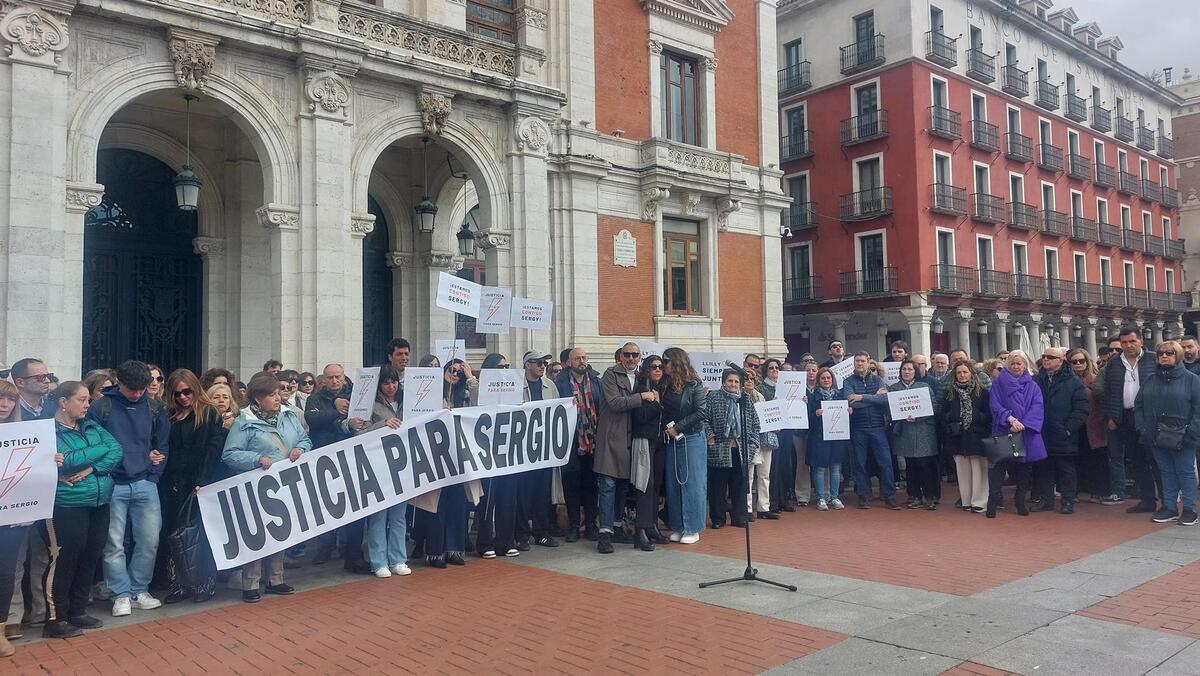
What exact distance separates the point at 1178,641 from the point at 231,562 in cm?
716

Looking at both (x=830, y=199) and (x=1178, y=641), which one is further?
(x=830, y=199)

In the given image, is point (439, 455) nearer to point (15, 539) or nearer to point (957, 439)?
point (15, 539)

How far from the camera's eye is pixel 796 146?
121 ft

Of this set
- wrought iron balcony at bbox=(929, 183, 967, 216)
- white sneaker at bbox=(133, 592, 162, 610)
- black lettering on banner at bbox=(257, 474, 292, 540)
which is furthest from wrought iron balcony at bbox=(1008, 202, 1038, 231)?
white sneaker at bbox=(133, 592, 162, 610)

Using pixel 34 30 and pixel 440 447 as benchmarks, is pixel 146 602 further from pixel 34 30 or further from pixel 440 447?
pixel 34 30

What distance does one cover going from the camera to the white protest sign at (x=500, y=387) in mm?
9008

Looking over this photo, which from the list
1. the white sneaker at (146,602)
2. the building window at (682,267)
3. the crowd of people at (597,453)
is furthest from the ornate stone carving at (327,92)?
the building window at (682,267)

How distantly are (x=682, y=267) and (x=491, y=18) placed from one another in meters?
7.49

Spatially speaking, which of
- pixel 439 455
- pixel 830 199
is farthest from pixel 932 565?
pixel 830 199

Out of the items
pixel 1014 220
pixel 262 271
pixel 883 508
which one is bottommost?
pixel 883 508

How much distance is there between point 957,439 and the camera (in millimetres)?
11273

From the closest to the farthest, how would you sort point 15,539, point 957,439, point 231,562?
point 15,539
point 231,562
point 957,439

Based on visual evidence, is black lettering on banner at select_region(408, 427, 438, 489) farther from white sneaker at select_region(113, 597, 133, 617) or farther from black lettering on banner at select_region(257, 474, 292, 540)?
white sneaker at select_region(113, 597, 133, 617)

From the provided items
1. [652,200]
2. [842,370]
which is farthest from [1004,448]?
[652,200]
